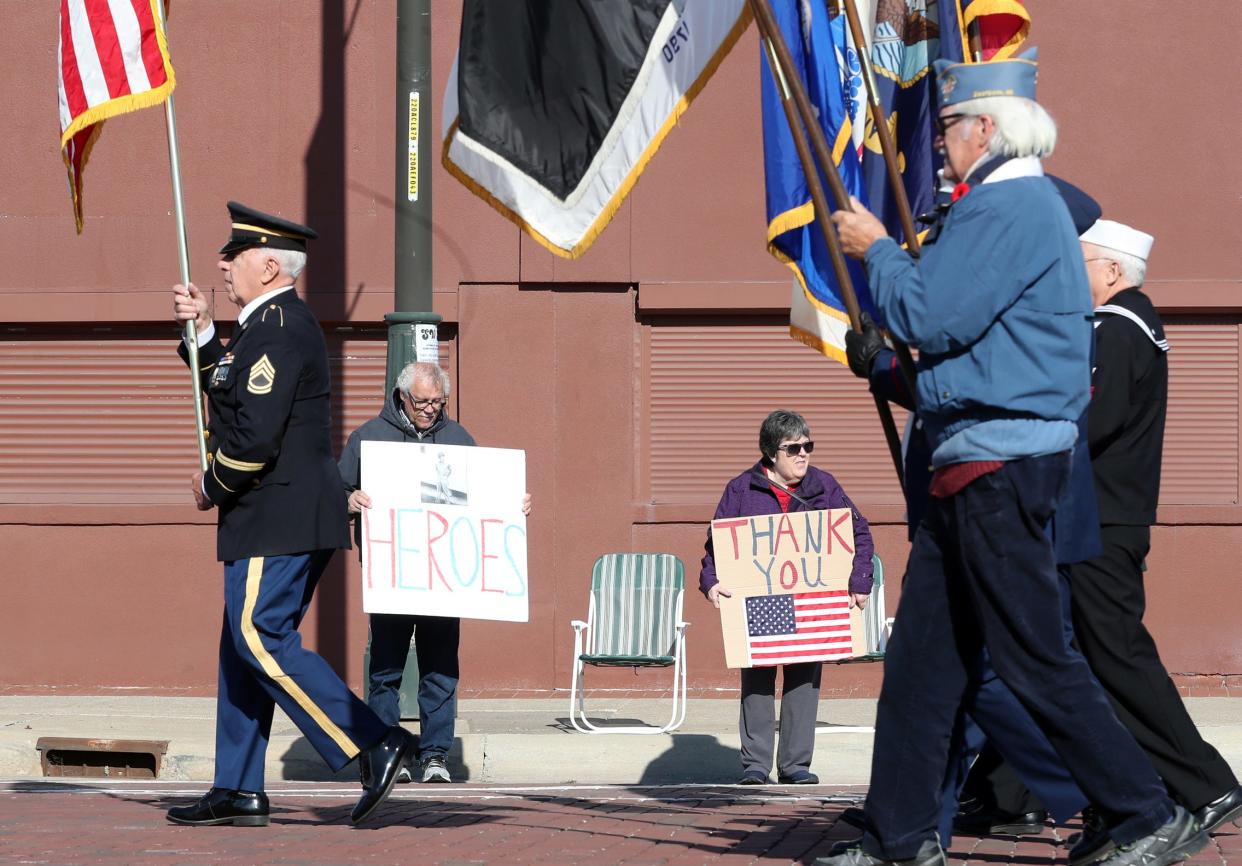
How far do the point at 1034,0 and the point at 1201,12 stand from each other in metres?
1.08

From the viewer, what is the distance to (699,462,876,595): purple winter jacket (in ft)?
31.2

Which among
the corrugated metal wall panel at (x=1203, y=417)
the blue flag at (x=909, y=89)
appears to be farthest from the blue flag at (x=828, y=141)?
the corrugated metal wall panel at (x=1203, y=417)

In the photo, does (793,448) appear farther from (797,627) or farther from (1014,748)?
(1014,748)

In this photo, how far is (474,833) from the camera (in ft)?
21.5

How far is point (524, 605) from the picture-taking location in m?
8.62

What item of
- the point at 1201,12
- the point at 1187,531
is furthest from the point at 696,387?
the point at 1201,12

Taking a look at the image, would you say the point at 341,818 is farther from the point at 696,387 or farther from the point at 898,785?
the point at 696,387

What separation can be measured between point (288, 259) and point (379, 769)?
74.0 inches

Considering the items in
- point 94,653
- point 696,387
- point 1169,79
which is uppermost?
point 1169,79

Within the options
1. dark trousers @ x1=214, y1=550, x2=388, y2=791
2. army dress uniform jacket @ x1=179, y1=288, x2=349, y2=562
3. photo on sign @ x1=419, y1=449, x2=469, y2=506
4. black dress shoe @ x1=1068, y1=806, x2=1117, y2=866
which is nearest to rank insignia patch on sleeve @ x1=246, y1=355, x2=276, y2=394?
army dress uniform jacket @ x1=179, y1=288, x2=349, y2=562

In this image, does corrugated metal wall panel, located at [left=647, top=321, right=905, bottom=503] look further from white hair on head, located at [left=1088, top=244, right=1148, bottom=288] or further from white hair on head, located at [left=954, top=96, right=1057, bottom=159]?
white hair on head, located at [left=954, top=96, right=1057, bottom=159]

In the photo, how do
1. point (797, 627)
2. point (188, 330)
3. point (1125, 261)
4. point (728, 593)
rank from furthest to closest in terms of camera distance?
1. point (728, 593)
2. point (797, 627)
3. point (188, 330)
4. point (1125, 261)

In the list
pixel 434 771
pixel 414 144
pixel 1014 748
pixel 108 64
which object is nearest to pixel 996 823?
pixel 1014 748

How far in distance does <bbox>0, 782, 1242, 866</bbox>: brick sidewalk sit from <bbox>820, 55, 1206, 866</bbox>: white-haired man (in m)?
0.68
